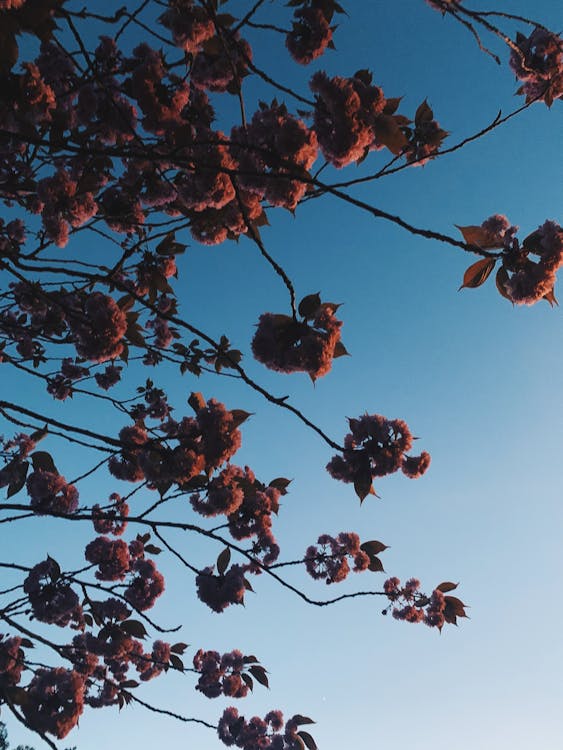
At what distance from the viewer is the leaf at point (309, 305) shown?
2.61 meters

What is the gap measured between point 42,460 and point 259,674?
4878 mm

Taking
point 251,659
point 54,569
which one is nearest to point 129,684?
point 54,569

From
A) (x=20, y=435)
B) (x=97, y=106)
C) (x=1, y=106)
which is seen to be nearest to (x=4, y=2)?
(x=1, y=106)

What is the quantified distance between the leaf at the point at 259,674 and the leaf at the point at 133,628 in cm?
278

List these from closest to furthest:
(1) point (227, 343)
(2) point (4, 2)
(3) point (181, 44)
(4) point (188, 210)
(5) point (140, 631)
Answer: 1. (2) point (4, 2)
2. (3) point (181, 44)
3. (4) point (188, 210)
4. (5) point (140, 631)
5. (1) point (227, 343)

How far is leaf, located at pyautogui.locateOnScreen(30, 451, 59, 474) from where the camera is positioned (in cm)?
348

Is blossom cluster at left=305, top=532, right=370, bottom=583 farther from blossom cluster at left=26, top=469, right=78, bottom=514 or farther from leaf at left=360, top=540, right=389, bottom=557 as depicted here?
blossom cluster at left=26, top=469, right=78, bottom=514

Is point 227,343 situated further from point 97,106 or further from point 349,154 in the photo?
point 349,154

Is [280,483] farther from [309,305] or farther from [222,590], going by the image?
[309,305]

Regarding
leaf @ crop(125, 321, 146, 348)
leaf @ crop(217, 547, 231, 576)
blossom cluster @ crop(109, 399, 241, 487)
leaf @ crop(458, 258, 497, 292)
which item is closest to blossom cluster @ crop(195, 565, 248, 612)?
leaf @ crop(217, 547, 231, 576)

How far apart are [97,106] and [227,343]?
2807 millimetres

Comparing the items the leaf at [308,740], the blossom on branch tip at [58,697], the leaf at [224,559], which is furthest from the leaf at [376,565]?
the blossom on branch tip at [58,697]

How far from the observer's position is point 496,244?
8.41 ft

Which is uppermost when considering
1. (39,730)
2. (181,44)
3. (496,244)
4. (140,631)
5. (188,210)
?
(181,44)
